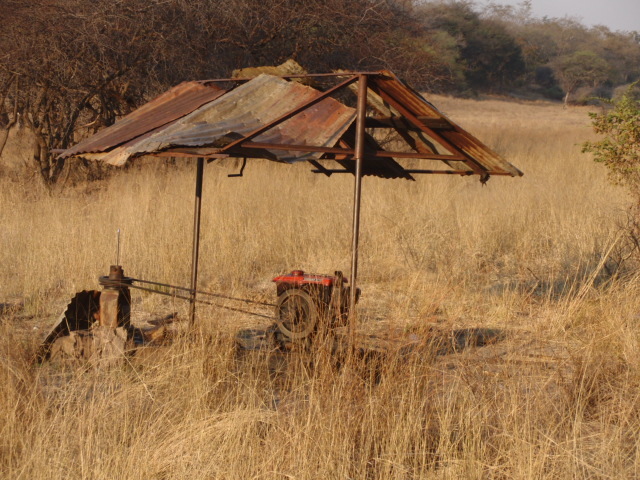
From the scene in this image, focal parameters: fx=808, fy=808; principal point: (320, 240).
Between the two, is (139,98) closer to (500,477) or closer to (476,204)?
(476,204)

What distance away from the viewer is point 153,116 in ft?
17.3

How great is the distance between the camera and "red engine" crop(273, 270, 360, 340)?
5.00 meters

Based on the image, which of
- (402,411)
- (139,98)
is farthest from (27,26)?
(402,411)

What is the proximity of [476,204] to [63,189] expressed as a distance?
6786 mm

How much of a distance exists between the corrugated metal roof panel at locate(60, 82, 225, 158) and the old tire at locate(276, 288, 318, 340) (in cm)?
133

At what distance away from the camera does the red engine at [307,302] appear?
5004 millimetres

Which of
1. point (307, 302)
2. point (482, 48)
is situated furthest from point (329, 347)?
point (482, 48)

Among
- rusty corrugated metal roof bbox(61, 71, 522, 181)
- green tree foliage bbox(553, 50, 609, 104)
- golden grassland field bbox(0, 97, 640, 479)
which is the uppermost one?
green tree foliage bbox(553, 50, 609, 104)

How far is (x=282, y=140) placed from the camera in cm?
464

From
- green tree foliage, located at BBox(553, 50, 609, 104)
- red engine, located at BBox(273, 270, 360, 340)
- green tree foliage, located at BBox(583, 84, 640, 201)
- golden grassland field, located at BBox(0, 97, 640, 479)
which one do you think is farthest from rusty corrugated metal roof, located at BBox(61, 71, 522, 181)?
green tree foliage, located at BBox(553, 50, 609, 104)

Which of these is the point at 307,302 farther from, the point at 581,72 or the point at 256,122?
the point at 581,72

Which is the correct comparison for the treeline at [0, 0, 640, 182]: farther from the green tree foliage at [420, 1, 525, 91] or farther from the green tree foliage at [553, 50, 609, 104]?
the green tree foliage at [553, 50, 609, 104]

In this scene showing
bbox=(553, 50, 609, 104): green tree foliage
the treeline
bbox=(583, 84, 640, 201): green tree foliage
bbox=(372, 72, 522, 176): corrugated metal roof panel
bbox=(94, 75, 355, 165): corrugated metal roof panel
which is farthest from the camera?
bbox=(553, 50, 609, 104): green tree foliage

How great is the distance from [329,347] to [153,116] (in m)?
1.97
